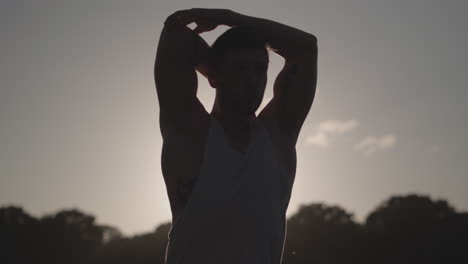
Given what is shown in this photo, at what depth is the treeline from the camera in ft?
121

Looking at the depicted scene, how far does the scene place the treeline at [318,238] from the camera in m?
36.9

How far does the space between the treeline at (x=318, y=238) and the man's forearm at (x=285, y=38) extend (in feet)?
115

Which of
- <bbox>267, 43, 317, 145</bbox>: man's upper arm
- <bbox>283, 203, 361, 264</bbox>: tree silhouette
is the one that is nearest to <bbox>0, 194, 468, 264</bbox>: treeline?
<bbox>283, 203, 361, 264</bbox>: tree silhouette

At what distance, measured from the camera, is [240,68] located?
3125 mm

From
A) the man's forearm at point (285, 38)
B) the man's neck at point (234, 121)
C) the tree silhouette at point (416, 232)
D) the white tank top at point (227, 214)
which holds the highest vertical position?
the tree silhouette at point (416, 232)

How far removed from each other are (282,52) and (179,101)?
0.81 metres

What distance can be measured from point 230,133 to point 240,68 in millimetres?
358

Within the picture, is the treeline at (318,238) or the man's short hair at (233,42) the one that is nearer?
the man's short hair at (233,42)

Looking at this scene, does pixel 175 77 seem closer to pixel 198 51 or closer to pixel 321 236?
pixel 198 51

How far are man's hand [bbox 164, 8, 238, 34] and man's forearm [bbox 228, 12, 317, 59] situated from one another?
0.04 metres

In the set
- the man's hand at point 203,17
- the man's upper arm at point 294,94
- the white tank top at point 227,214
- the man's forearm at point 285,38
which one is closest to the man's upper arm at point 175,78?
the man's hand at point 203,17

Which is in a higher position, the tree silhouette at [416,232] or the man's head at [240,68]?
the tree silhouette at [416,232]

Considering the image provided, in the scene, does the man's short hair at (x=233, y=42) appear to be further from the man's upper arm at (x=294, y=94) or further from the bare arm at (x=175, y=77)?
the man's upper arm at (x=294, y=94)

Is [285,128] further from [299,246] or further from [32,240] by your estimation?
[32,240]
